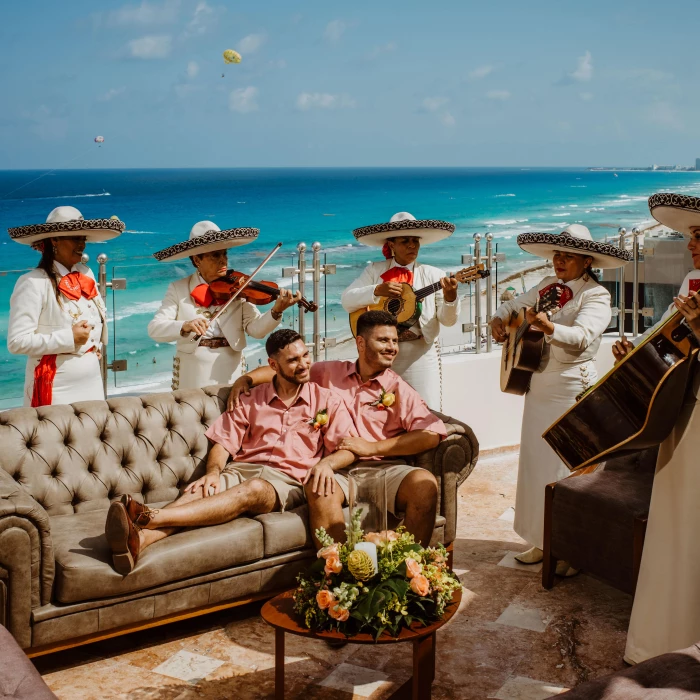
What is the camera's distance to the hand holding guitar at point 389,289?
4805mm

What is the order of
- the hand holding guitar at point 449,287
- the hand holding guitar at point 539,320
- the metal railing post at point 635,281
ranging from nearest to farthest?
the hand holding guitar at point 539,320
the hand holding guitar at point 449,287
the metal railing post at point 635,281

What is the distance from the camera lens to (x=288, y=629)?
2.94 meters

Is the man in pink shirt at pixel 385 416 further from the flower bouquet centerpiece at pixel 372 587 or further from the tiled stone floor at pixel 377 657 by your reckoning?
the flower bouquet centerpiece at pixel 372 587

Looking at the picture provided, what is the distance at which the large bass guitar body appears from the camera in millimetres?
2979

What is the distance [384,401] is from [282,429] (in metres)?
0.46

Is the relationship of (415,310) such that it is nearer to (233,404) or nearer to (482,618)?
(233,404)

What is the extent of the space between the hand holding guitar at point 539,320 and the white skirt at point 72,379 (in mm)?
1954

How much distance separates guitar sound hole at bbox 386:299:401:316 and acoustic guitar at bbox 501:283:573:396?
63 cm

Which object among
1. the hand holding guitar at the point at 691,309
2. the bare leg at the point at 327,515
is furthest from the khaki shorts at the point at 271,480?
the hand holding guitar at the point at 691,309

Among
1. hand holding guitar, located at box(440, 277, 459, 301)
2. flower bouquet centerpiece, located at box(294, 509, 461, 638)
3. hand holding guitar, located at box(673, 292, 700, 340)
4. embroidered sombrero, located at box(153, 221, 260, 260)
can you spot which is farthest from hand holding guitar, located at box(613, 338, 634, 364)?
embroidered sombrero, located at box(153, 221, 260, 260)

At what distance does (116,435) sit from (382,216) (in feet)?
165

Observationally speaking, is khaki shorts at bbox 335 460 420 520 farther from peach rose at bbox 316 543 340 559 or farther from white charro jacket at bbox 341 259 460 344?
white charro jacket at bbox 341 259 460 344

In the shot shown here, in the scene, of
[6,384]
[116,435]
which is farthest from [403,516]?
Answer: [6,384]

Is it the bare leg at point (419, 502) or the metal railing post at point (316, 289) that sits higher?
the metal railing post at point (316, 289)
